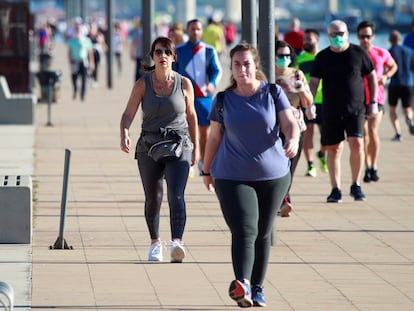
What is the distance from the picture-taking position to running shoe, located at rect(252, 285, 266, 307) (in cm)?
862

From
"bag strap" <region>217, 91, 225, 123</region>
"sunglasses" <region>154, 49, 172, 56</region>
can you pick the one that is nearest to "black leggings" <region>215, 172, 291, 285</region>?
"bag strap" <region>217, 91, 225, 123</region>

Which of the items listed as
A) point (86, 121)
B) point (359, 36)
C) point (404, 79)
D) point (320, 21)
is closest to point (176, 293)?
point (359, 36)

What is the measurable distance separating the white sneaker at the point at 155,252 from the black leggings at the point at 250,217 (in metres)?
1.95

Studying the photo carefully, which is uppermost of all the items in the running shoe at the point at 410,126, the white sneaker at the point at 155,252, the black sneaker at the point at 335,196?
the white sneaker at the point at 155,252

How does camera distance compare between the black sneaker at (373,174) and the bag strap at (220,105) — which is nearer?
the bag strap at (220,105)

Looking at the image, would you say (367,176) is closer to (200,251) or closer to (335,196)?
(335,196)

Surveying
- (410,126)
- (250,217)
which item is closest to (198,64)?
(250,217)

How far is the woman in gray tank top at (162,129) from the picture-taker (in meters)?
10.4

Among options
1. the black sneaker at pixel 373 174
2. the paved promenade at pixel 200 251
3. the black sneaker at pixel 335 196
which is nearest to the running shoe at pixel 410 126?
the paved promenade at pixel 200 251

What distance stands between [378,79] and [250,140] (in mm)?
7451

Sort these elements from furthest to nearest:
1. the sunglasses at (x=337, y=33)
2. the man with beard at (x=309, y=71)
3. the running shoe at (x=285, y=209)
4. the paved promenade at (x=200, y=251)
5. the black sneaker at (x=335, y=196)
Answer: the man with beard at (x=309, y=71) < the black sneaker at (x=335, y=196) < the sunglasses at (x=337, y=33) < the running shoe at (x=285, y=209) < the paved promenade at (x=200, y=251)

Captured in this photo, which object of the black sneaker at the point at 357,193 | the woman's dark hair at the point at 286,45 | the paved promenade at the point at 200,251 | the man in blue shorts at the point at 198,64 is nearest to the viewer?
the paved promenade at the point at 200,251

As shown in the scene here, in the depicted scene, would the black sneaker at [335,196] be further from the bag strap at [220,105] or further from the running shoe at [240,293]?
the running shoe at [240,293]

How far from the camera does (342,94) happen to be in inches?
548
